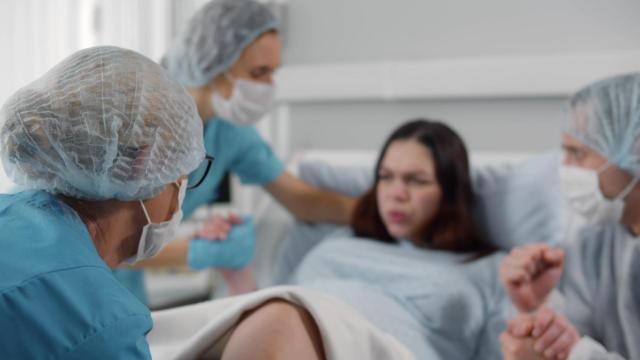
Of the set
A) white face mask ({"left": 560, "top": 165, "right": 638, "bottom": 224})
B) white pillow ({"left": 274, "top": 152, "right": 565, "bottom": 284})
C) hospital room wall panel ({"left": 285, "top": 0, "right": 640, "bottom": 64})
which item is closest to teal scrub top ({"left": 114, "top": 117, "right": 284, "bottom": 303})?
white pillow ({"left": 274, "top": 152, "right": 565, "bottom": 284})

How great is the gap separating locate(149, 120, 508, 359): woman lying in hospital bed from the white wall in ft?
1.06

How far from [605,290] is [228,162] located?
110 cm

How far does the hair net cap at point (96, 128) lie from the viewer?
2.51 ft

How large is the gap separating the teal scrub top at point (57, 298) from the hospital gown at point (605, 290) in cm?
76

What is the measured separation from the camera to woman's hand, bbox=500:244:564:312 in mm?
1184

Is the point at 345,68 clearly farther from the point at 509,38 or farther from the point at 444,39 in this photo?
the point at 509,38

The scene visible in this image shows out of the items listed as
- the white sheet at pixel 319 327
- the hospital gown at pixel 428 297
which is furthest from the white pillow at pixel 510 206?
the white sheet at pixel 319 327

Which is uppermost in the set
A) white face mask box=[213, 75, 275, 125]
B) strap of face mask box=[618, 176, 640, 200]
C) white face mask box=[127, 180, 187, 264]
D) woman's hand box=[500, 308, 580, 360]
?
white face mask box=[213, 75, 275, 125]

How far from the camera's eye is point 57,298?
0.69 metres

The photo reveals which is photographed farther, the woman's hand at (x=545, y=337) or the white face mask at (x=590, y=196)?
the white face mask at (x=590, y=196)

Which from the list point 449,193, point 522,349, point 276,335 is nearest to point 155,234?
point 276,335

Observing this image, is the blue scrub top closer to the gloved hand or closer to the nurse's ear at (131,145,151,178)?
the gloved hand

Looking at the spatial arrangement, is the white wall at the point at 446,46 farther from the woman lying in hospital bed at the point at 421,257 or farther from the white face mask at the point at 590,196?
the white face mask at the point at 590,196

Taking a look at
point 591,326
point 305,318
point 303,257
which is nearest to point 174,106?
point 305,318
